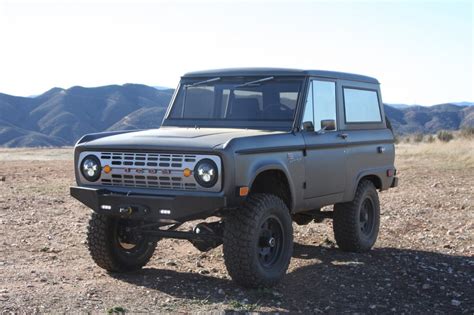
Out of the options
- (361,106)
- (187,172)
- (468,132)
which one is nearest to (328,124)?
(361,106)

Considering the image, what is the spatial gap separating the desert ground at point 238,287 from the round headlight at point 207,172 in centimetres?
102

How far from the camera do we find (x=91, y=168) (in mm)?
6539

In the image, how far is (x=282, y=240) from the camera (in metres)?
6.72

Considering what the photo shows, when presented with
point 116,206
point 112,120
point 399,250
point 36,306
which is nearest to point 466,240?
point 399,250

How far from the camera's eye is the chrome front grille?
6.03 metres

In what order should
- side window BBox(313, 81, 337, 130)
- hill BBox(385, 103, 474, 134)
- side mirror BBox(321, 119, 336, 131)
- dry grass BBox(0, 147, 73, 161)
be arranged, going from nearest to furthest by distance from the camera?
1. side mirror BBox(321, 119, 336, 131)
2. side window BBox(313, 81, 337, 130)
3. dry grass BBox(0, 147, 73, 161)
4. hill BBox(385, 103, 474, 134)

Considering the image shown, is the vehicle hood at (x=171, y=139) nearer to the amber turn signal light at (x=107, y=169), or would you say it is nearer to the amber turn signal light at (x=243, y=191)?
the amber turn signal light at (x=107, y=169)

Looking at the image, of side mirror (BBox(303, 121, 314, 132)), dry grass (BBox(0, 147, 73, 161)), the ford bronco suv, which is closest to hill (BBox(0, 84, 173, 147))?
dry grass (BBox(0, 147, 73, 161))

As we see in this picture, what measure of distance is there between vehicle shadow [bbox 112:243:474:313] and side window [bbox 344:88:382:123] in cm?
172

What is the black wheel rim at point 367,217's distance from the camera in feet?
28.9

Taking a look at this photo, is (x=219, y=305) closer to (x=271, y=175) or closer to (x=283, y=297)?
(x=283, y=297)

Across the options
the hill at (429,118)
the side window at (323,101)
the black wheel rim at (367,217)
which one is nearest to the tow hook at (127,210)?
the side window at (323,101)

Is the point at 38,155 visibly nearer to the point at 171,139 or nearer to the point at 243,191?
the point at 171,139

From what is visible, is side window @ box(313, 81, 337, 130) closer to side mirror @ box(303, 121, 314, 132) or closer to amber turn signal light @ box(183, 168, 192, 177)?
side mirror @ box(303, 121, 314, 132)
